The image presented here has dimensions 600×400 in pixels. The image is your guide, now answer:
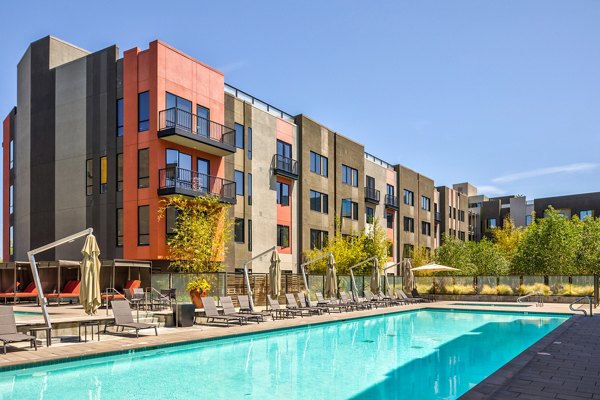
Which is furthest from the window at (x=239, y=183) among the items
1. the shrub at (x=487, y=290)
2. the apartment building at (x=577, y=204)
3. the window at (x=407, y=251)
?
the apartment building at (x=577, y=204)

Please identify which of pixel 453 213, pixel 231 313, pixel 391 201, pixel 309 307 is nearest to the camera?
pixel 231 313

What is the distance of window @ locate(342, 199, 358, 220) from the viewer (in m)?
39.2

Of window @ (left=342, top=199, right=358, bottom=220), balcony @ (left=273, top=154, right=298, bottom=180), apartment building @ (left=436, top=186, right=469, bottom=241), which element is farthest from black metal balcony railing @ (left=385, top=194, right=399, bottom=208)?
balcony @ (left=273, top=154, right=298, bottom=180)

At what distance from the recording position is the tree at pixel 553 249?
35.1 m

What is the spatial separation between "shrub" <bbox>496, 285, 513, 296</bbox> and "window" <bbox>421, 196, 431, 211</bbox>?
22.5 m

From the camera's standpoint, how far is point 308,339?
615 inches

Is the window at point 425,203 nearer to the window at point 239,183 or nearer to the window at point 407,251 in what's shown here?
the window at point 407,251

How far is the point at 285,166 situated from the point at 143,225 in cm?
1097

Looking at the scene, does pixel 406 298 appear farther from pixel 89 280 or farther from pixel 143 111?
pixel 89 280

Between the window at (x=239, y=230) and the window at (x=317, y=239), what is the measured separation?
7365 mm

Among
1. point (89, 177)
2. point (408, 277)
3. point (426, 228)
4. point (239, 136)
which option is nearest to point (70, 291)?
point (89, 177)

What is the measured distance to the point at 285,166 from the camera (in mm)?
32719

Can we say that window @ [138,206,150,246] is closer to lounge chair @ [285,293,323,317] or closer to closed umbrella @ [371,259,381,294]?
lounge chair @ [285,293,323,317]

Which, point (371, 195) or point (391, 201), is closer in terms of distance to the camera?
point (371, 195)
